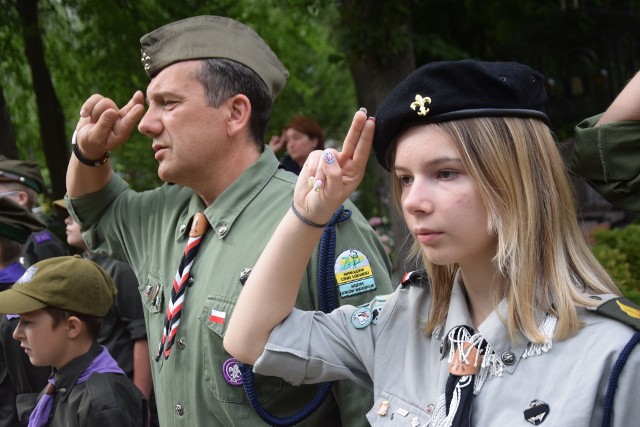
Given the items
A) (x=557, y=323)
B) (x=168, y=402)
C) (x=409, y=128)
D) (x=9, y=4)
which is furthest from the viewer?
(x=9, y=4)

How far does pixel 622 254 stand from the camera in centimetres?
665

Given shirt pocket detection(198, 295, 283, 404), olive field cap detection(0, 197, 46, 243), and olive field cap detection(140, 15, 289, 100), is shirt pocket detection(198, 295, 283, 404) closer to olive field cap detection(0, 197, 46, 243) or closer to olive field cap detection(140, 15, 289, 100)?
olive field cap detection(140, 15, 289, 100)

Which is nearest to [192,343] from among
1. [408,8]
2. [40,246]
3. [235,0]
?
[40,246]

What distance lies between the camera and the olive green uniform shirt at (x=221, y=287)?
2.76 meters

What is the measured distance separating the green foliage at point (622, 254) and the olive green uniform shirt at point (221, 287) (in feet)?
11.2

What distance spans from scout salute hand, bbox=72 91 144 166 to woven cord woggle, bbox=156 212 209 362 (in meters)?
0.41

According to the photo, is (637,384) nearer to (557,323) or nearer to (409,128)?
(557,323)

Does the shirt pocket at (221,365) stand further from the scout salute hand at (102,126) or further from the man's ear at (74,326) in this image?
the man's ear at (74,326)

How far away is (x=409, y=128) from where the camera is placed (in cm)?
211

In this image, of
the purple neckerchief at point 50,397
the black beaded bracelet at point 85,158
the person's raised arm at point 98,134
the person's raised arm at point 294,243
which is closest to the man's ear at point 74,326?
the purple neckerchief at point 50,397

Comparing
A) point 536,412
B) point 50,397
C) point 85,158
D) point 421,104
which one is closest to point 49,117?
point 50,397

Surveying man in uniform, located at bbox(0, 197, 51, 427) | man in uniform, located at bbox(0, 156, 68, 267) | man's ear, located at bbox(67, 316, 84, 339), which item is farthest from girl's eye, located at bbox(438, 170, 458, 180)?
man in uniform, located at bbox(0, 156, 68, 267)

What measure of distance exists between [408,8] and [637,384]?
287 inches

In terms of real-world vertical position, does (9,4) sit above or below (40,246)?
above
